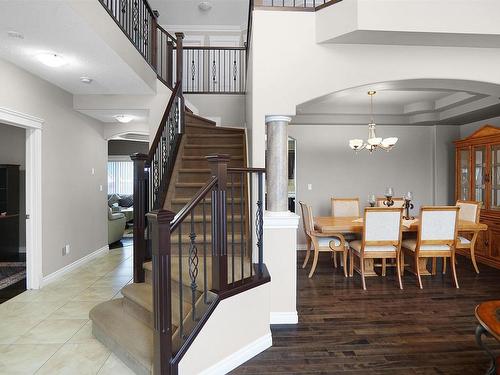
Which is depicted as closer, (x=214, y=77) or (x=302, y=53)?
(x=302, y=53)

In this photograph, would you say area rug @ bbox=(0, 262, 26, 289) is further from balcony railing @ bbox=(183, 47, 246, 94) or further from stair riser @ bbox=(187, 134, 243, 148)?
balcony railing @ bbox=(183, 47, 246, 94)

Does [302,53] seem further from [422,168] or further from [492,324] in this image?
[422,168]

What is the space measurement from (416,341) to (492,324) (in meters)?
1.24

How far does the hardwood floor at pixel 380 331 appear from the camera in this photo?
233 centimetres

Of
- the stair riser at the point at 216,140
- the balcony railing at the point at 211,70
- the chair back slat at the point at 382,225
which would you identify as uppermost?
the balcony railing at the point at 211,70

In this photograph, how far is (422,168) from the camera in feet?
20.7

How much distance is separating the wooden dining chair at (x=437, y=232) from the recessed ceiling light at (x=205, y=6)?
228 inches

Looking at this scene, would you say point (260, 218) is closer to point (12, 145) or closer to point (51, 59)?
point (51, 59)

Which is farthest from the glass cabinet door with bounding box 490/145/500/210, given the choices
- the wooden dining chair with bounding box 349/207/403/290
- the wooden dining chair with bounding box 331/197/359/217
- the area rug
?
the area rug

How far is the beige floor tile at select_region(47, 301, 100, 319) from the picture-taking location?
3150 millimetres

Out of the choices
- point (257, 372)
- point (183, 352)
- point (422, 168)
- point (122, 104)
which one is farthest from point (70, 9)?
point (422, 168)

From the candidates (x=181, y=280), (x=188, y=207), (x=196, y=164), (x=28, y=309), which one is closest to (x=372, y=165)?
(x=196, y=164)

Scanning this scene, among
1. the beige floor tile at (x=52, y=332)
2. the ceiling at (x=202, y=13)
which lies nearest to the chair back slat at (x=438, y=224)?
the beige floor tile at (x=52, y=332)

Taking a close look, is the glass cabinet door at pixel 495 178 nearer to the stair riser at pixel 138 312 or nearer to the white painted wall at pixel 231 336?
the white painted wall at pixel 231 336
